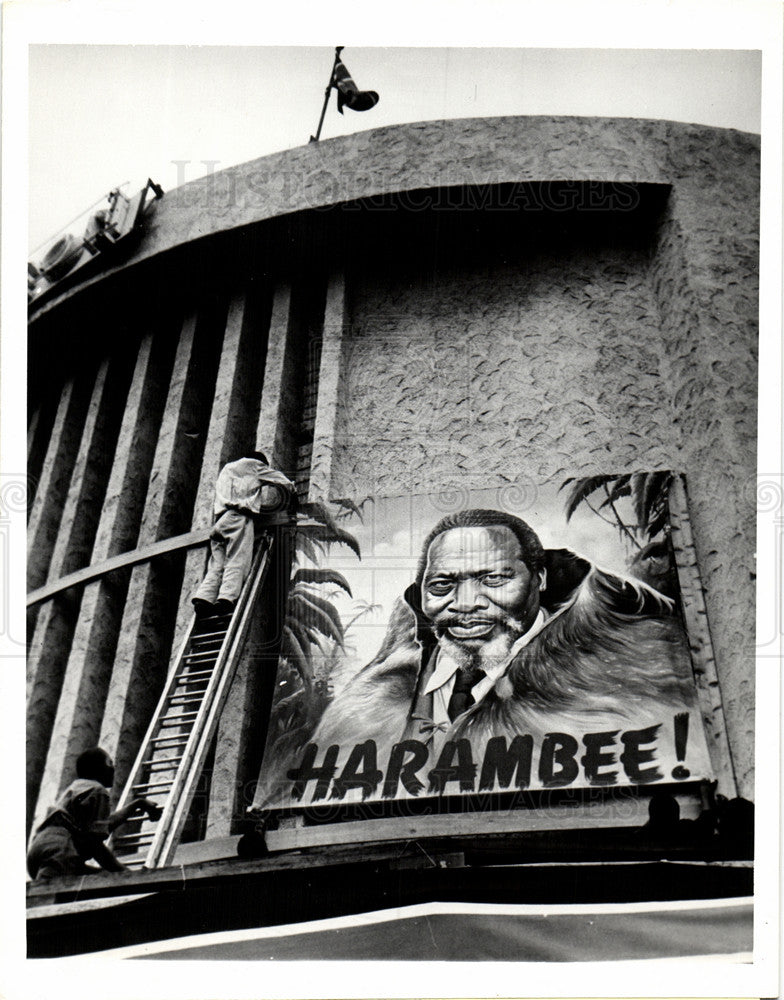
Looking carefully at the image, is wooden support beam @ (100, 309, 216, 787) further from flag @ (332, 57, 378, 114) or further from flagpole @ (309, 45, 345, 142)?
flag @ (332, 57, 378, 114)

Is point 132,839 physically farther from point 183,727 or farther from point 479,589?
point 479,589

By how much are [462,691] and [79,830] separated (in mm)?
2334

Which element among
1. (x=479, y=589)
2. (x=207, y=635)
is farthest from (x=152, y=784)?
Answer: (x=479, y=589)

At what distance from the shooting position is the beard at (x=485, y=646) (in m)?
8.02

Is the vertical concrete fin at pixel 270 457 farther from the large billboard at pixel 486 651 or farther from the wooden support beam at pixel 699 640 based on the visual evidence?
the wooden support beam at pixel 699 640

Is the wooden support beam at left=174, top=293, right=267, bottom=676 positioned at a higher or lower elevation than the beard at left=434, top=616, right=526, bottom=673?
higher

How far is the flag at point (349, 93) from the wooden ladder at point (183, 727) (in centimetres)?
282

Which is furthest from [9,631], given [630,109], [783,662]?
[630,109]

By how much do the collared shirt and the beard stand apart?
2cm

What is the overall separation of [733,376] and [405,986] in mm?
4070

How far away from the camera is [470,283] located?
9148 mm

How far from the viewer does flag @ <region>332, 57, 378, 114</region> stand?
8.57 m

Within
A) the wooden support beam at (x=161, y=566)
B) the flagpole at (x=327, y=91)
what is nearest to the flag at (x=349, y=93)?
the flagpole at (x=327, y=91)

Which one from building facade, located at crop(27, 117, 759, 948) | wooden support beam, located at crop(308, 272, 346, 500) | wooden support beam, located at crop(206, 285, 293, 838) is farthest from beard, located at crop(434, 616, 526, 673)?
wooden support beam, located at crop(308, 272, 346, 500)
